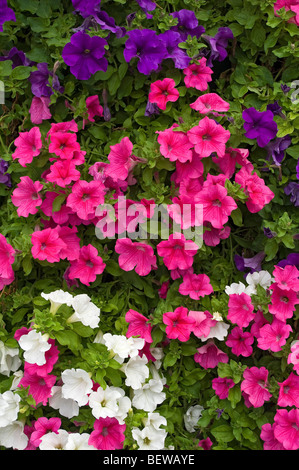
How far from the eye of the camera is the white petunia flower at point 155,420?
1689 millimetres

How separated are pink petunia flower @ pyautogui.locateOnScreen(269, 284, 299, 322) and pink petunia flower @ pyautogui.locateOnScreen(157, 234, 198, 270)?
0.93 ft

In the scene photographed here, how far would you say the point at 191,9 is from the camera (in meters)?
1.86

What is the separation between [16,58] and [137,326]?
3.24ft

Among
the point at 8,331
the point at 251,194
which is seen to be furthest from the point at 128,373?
the point at 251,194

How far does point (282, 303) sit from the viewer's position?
5.63 ft

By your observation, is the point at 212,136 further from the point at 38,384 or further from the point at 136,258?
the point at 38,384

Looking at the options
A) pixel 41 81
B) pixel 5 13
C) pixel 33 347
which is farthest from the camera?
pixel 41 81

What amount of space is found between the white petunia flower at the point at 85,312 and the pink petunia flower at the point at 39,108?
61 centimetres

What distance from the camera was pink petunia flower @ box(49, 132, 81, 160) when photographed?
1.71 m

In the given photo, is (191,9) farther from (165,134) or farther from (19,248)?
(19,248)

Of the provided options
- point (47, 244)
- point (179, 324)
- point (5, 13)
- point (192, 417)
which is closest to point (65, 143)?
point (47, 244)

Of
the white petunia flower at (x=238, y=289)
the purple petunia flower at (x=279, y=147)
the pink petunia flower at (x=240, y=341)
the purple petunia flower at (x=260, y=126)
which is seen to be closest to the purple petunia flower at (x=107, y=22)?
the purple petunia flower at (x=260, y=126)

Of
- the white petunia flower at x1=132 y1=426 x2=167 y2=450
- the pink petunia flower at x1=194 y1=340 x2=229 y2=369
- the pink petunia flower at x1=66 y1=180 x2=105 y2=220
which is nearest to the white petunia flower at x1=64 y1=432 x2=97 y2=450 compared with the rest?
the white petunia flower at x1=132 y1=426 x2=167 y2=450

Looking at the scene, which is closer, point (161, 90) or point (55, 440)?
point (55, 440)
